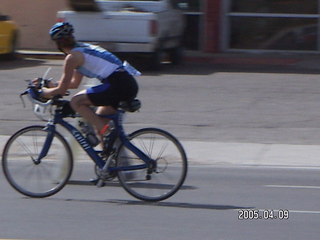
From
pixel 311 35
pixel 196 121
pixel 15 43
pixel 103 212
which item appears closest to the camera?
pixel 103 212

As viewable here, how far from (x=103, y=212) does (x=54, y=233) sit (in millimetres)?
879

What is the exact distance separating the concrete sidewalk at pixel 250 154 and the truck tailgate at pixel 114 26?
6810 millimetres

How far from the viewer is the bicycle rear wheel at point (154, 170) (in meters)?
7.45

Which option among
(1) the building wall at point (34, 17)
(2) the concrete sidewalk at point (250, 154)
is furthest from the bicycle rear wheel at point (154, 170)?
(1) the building wall at point (34, 17)

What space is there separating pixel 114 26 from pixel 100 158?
34.4 feet

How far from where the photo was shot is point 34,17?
2380 cm

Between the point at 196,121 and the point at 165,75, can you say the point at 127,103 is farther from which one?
the point at 165,75

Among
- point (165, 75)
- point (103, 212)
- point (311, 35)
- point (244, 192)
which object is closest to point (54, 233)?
point (103, 212)

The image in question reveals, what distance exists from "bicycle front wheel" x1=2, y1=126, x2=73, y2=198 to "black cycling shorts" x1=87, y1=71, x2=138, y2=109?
22.5 inches

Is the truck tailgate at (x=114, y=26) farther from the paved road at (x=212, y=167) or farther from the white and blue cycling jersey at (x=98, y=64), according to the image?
the white and blue cycling jersey at (x=98, y=64)

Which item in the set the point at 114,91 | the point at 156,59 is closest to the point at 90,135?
the point at 114,91

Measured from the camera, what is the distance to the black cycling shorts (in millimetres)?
7379

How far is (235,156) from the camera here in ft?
34.3
